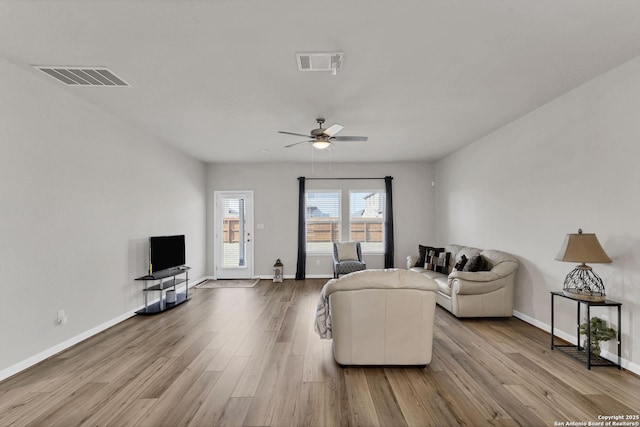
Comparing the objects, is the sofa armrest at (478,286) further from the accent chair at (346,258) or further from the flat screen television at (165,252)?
the flat screen television at (165,252)

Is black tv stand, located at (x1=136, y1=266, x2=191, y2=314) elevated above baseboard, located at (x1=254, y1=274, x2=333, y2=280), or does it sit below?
Answer: above

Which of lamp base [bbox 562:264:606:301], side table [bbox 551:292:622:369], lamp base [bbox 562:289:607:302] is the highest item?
lamp base [bbox 562:264:606:301]

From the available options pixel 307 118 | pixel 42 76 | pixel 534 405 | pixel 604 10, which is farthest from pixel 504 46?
pixel 42 76

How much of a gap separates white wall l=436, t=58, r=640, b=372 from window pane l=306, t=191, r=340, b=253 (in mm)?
3337

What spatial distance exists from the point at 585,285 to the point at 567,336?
843 millimetres

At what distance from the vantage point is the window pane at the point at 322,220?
7656 millimetres

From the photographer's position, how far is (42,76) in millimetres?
3084

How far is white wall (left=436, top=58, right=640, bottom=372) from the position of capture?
2826mm

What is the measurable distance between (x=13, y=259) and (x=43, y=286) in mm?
426

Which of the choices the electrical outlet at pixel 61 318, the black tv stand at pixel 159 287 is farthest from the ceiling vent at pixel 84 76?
the black tv stand at pixel 159 287

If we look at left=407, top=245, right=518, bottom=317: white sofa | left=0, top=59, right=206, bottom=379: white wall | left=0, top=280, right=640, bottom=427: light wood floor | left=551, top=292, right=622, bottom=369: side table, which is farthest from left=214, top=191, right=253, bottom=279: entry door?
left=551, top=292, right=622, bottom=369: side table

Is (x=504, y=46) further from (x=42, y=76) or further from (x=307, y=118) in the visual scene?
(x=42, y=76)

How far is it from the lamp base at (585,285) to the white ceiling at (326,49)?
206cm

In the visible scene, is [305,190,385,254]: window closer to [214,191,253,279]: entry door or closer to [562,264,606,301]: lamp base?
[214,191,253,279]: entry door
